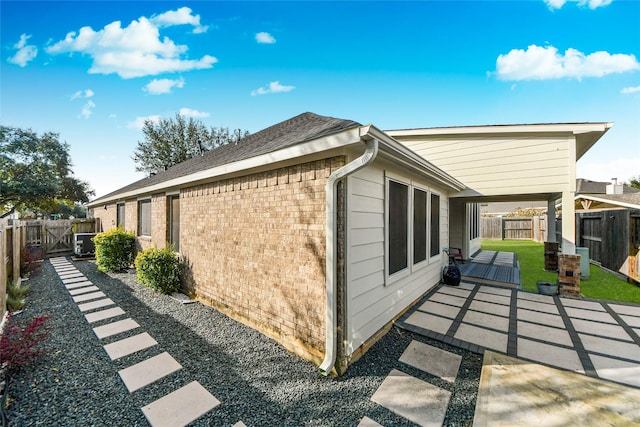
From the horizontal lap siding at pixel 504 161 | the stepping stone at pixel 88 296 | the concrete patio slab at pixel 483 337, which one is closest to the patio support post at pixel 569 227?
the horizontal lap siding at pixel 504 161

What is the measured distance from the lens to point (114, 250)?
796 centimetres

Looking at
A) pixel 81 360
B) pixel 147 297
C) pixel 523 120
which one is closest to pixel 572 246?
pixel 523 120

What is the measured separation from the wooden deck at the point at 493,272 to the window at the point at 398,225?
3.95m

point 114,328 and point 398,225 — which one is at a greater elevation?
point 398,225

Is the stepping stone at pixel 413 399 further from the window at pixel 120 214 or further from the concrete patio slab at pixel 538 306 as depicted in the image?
the window at pixel 120 214

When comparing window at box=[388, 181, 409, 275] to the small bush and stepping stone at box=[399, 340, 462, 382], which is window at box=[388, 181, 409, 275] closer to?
stepping stone at box=[399, 340, 462, 382]

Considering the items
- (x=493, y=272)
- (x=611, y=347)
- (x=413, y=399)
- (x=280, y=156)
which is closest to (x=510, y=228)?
(x=493, y=272)

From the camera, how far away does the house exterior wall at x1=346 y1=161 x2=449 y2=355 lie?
3.10 m

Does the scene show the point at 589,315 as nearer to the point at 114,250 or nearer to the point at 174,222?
the point at 174,222

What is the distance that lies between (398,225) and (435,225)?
2.51 meters

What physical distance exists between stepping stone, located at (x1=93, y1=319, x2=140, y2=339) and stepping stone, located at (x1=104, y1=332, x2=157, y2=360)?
393 mm

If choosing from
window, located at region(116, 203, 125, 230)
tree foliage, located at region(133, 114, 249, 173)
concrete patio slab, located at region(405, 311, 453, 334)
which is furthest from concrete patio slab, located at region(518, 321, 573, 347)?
tree foliage, located at region(133, 114, 249, 173)

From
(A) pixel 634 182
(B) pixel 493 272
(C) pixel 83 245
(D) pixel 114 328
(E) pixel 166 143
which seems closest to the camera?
(D) pixel 114 328

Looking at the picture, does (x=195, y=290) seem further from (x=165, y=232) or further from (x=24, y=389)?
(x=24, y=389)
